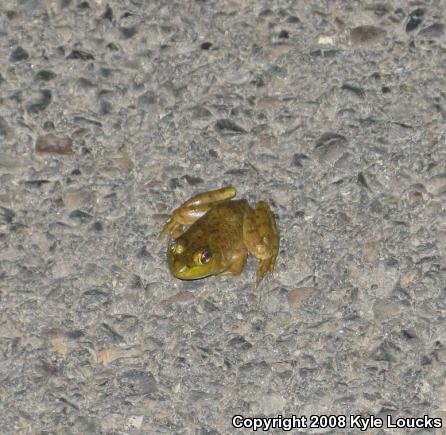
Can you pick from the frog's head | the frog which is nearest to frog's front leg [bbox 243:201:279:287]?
the frog

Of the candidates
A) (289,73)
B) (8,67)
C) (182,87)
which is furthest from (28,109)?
(289,73)

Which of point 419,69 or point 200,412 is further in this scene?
point 419,69

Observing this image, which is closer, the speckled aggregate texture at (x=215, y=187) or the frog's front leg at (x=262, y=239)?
the speckled aggregate texture at (x=215, y=187)

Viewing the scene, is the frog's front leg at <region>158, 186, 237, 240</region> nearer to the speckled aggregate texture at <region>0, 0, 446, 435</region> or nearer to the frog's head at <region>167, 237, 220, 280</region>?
the speckled aggregate texture at <region>0, 0, 446, 435</region>

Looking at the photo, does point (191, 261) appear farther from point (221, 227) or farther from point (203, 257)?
point (221, 227)

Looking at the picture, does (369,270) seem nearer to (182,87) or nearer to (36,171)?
(182,87)

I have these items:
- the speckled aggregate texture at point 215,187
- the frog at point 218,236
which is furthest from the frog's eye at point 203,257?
the speckled aggregate texture at point 215,187

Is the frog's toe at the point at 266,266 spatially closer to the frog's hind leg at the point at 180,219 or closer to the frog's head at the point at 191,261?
the frog's head at the point at 191,261
